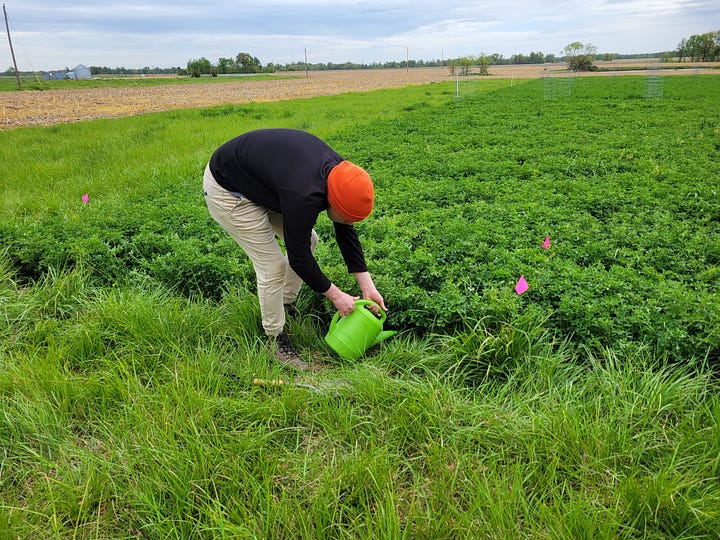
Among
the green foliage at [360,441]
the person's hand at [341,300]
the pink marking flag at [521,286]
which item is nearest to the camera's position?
the green foliage at [360,441]

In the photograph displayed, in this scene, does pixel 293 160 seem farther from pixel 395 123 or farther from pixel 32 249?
pixel 395 123

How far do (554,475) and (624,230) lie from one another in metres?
3.34

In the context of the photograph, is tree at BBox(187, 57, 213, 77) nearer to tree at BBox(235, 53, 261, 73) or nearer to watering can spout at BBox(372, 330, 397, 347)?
tree at BBox(235, 53, 261, 73)

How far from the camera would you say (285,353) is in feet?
10.4

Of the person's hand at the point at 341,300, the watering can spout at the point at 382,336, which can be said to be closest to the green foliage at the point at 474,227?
the watering can spout at the point at 382,336

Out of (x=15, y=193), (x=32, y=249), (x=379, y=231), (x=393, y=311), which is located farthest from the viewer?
(x=15, y=193)

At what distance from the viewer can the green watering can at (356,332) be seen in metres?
2.90

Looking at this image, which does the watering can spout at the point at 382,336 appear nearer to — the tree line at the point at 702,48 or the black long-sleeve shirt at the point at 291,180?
the black long-sleeve shirt at the point at 291,180

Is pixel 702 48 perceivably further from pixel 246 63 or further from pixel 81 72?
pixel 81 72

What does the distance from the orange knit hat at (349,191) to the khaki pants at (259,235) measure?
2.41 ft

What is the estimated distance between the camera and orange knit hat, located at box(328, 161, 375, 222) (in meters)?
2.29

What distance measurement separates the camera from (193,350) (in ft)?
10.5

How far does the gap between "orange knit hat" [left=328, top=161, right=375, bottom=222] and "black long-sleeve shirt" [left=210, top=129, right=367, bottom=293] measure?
0.26ft

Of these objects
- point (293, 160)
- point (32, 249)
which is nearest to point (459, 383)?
point (293, 160)
